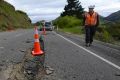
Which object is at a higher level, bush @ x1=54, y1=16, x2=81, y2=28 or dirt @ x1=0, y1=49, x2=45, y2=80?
dirt @ x1=0, y1=49, x2=45, y2=80

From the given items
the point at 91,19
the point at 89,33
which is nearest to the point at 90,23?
the point at 91,19

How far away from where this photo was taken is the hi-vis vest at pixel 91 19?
754 inches

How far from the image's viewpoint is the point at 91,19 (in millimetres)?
19266

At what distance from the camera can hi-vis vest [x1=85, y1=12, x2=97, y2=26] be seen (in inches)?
754

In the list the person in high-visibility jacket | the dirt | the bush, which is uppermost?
the person in high-visibility jacket

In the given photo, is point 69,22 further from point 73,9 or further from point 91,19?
point 91,19

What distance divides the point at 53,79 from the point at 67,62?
289 centimetres

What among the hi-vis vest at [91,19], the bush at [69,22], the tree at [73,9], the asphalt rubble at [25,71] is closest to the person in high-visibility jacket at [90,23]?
the hi-vis vest at [91,19]

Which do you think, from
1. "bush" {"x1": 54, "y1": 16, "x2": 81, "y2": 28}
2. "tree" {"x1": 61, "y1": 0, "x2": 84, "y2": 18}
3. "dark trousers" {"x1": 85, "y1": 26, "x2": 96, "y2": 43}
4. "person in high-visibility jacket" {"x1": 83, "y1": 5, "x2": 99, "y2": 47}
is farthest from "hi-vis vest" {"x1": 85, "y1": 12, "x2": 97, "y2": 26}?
"tree" {"x1": 61, "y1": 0, "x2": 84, "y2": 18}

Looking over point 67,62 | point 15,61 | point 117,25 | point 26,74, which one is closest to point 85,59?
point 67,62

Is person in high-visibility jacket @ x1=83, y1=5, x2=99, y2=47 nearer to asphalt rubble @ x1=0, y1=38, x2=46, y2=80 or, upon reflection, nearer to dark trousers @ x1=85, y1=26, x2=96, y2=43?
dark trousers @ x1=85, y1=26, x2=96, y2=43

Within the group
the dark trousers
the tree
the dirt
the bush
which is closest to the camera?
the dirt

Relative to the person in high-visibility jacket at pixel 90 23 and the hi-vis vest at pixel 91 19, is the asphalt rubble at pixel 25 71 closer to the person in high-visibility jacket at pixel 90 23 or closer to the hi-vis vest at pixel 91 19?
the person in high-visibility jacket at pixel 90 23

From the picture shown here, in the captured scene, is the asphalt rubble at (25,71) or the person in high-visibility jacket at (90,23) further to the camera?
the person in high-visibility jacket at (90,23)
